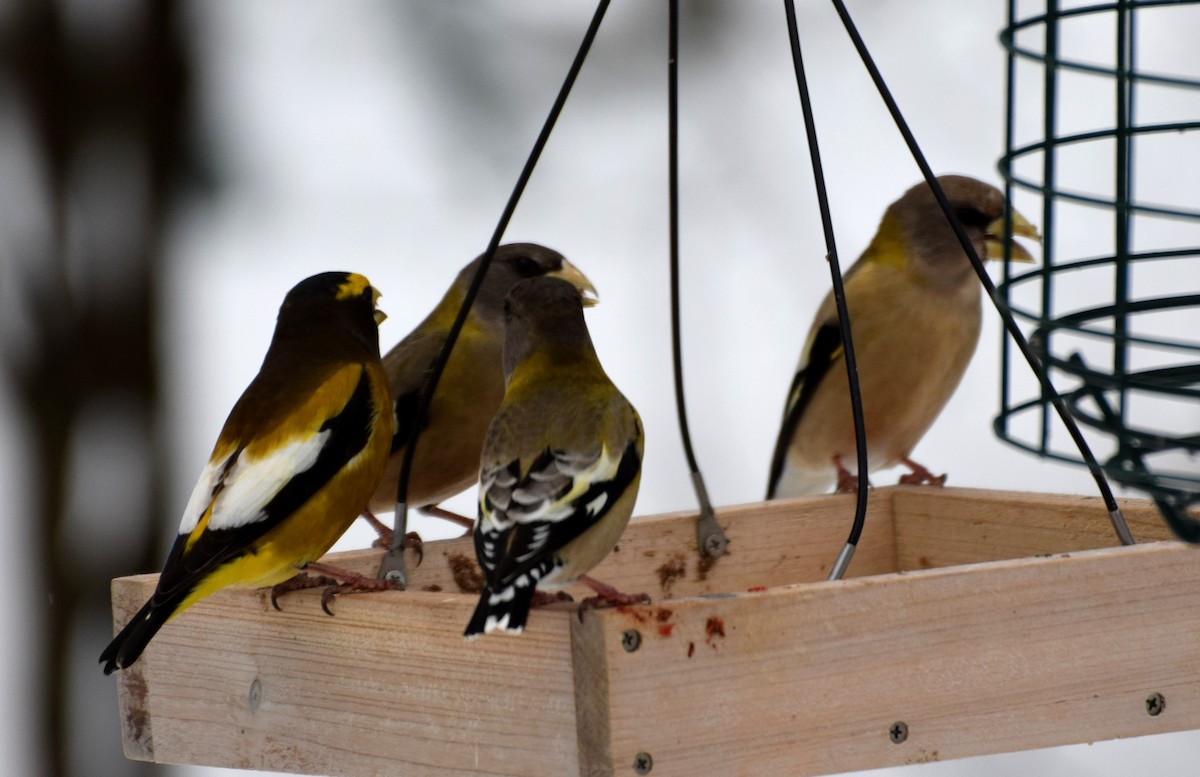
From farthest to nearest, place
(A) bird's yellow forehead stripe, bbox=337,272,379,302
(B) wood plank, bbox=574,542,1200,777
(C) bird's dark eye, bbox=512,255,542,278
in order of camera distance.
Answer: (C) bird's dark eye, bbox=512,255,542,278
(A) bird's yellow forehead stripe, bbox=337,272,379,302
(B) wood plank, bbox=574,542,1200,777

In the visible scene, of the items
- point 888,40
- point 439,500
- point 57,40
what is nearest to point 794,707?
point 439,500

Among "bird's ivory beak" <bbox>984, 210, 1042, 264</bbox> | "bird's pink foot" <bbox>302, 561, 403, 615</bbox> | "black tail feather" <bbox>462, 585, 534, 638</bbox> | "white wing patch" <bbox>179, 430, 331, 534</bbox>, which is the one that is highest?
"bird's ivory beak" <bbox>984, 210, 1042, 264</bbox>

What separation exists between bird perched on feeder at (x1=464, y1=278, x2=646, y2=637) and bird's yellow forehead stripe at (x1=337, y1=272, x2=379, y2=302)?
504 millimetres

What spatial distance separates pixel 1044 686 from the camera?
2.26 meters

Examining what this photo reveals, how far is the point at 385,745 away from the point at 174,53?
8.18 ft

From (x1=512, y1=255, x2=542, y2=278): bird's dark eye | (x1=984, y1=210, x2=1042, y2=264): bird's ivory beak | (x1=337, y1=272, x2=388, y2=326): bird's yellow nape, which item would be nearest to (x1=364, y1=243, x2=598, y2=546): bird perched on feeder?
(x1=512, y1=255, x2=542, y2=278): bird's dark eye

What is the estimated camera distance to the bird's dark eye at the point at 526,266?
145 inches

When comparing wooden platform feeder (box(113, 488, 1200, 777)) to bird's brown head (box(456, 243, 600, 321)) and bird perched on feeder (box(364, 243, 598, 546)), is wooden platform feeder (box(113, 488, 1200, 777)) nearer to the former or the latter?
bird perched on feeder (box(364, 243, 598, 546))

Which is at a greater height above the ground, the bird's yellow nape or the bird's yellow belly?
the bird's yellow nape

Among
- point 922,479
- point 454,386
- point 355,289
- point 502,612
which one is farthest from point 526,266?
point 502,612

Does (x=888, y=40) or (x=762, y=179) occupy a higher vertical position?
(x=888, y=40)

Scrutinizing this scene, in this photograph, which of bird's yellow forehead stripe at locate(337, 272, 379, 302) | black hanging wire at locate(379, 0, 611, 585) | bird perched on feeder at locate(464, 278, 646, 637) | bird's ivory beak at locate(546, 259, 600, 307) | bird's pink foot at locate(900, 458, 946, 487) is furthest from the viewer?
bird's pink foot at locate(900, 458, 946, 487)

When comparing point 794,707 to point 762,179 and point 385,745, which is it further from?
point 762,179

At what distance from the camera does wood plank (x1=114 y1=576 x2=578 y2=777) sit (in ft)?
7.01
